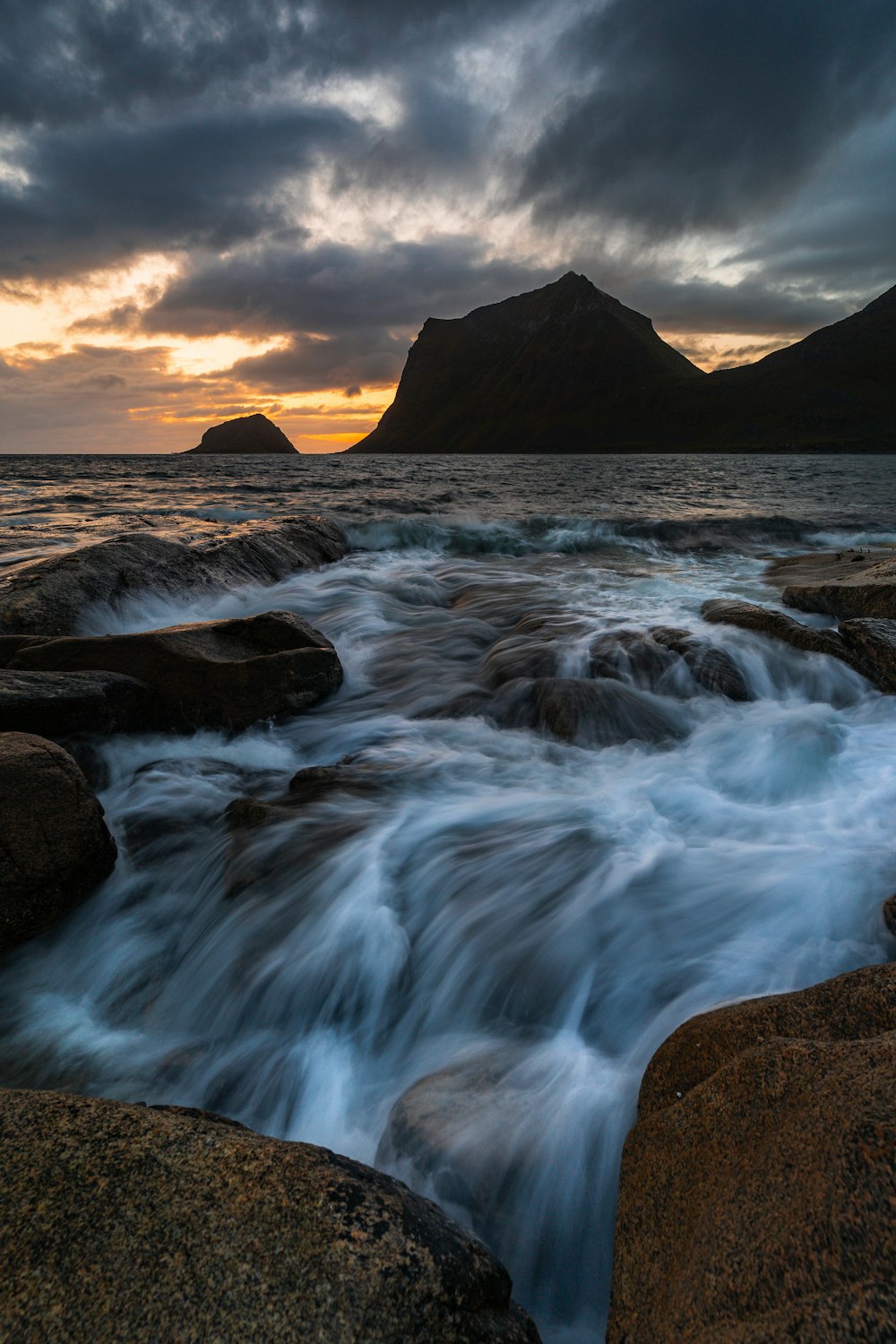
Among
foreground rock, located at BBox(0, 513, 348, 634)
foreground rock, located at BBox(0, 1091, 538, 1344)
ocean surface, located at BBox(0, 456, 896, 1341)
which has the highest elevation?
foreground rock, located at BBox(0, 513, 348, 634)

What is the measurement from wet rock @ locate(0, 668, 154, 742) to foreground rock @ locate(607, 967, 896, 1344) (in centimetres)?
433

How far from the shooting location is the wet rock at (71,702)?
441cm

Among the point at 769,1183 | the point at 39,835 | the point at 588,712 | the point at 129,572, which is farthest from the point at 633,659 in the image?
the point at 129,572

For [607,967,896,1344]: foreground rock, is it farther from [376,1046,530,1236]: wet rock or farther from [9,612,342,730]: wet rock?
[9,612,342,730]: wet rock

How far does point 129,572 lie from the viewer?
7.93 meters

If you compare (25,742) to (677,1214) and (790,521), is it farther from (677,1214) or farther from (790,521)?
(790,521)

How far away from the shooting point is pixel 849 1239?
1.14 meters

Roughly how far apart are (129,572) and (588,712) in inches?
226

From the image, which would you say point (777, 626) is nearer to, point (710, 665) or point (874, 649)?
point (874, 649)

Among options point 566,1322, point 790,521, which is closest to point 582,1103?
point 566,1322

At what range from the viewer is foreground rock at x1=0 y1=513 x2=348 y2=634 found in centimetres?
659

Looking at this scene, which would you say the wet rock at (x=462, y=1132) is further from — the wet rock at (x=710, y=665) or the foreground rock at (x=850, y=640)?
the foreground rock at (x=850, y=640)

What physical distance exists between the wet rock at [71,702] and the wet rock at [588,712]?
293 cm

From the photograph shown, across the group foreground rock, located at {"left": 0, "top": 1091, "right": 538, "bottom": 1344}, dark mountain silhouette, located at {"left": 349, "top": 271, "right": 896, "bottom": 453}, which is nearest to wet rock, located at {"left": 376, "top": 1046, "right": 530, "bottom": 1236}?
foreground rock, located at {"left": 0, "top": 1091, "right": 538, "bottom": 1344}
